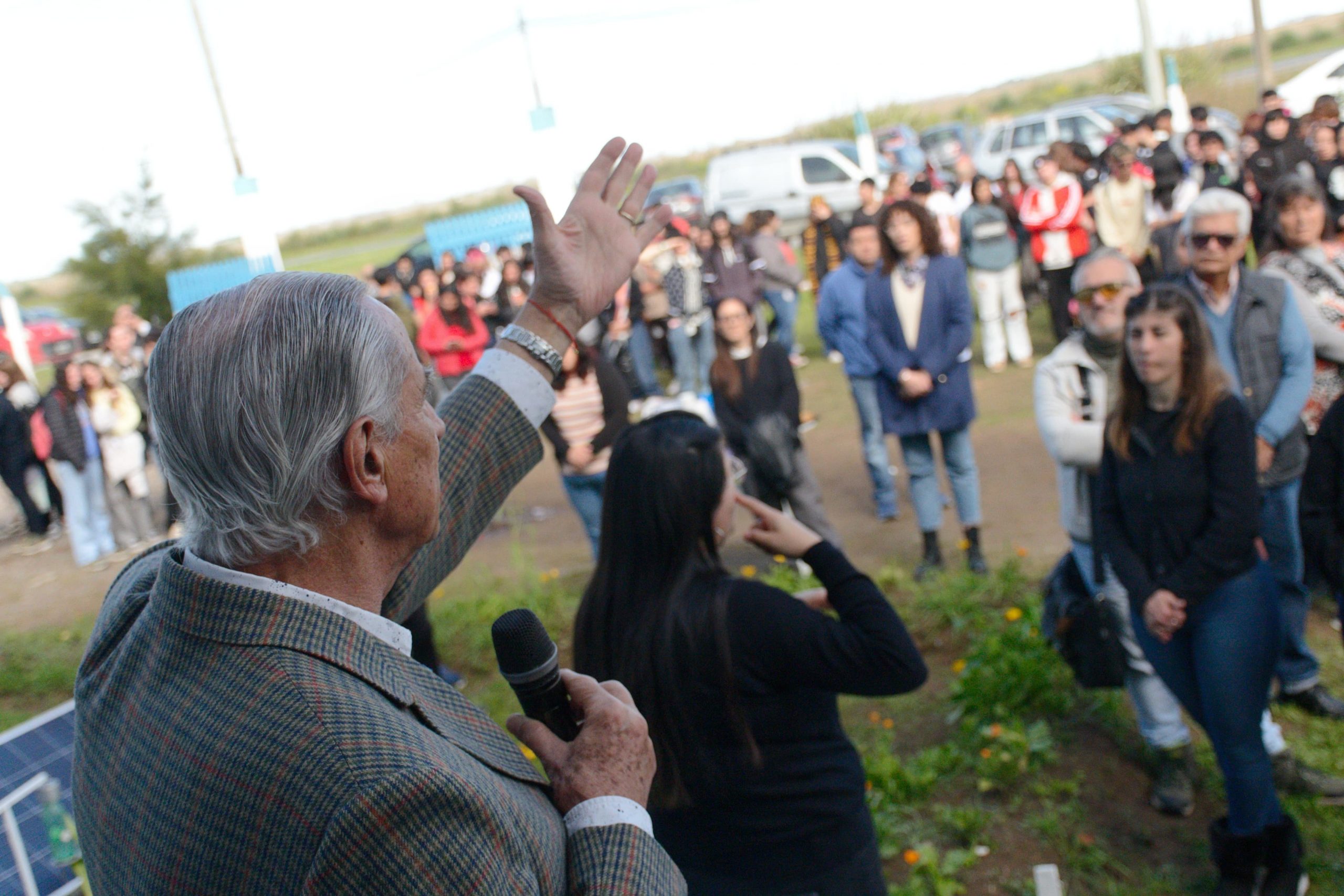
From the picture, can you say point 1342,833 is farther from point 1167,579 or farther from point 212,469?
point 212,469

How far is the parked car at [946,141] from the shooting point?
86.3ft

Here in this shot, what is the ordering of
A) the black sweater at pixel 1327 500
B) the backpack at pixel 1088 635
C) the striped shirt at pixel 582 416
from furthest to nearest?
1. the striped shirt at pixel 582 416
2. the backpack at pixel 1088 635
3. the black sweater at pixel 1327 500

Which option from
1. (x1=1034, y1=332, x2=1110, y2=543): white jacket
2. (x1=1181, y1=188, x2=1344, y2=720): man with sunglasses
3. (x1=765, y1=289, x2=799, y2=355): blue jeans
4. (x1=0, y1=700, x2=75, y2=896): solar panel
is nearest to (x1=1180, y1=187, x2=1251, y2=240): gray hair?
(x1=1181, y1=188, x2=1344, y2=720): man with sunglasses

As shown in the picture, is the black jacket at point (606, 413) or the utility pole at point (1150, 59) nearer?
the black jacket at point (606, 413)

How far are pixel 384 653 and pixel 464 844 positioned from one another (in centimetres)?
25

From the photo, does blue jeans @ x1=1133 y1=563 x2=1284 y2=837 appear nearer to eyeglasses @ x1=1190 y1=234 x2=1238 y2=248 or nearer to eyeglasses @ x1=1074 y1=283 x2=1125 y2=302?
eyeglasses @ x1=1074 y1=283 x2=1125 y2=302

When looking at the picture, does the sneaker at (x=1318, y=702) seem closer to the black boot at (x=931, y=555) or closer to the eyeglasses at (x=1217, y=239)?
the eyeglasses at (x=1217, y=239)

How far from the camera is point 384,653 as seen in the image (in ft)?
3.89

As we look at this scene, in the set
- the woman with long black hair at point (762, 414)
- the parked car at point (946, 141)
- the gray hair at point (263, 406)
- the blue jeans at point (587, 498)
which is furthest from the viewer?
the parked car at point (946, 141)

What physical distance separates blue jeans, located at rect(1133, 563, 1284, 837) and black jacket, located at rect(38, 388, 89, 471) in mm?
9030

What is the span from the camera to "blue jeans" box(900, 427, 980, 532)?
18.5ft

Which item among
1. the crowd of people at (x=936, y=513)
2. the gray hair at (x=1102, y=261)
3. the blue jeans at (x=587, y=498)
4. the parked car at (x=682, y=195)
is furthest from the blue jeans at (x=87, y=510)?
the parked car at (x=682, y=195)

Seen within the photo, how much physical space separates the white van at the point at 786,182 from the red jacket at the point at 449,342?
1243cm

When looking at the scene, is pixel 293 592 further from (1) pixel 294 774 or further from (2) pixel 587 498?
(2) pixel 587 498
